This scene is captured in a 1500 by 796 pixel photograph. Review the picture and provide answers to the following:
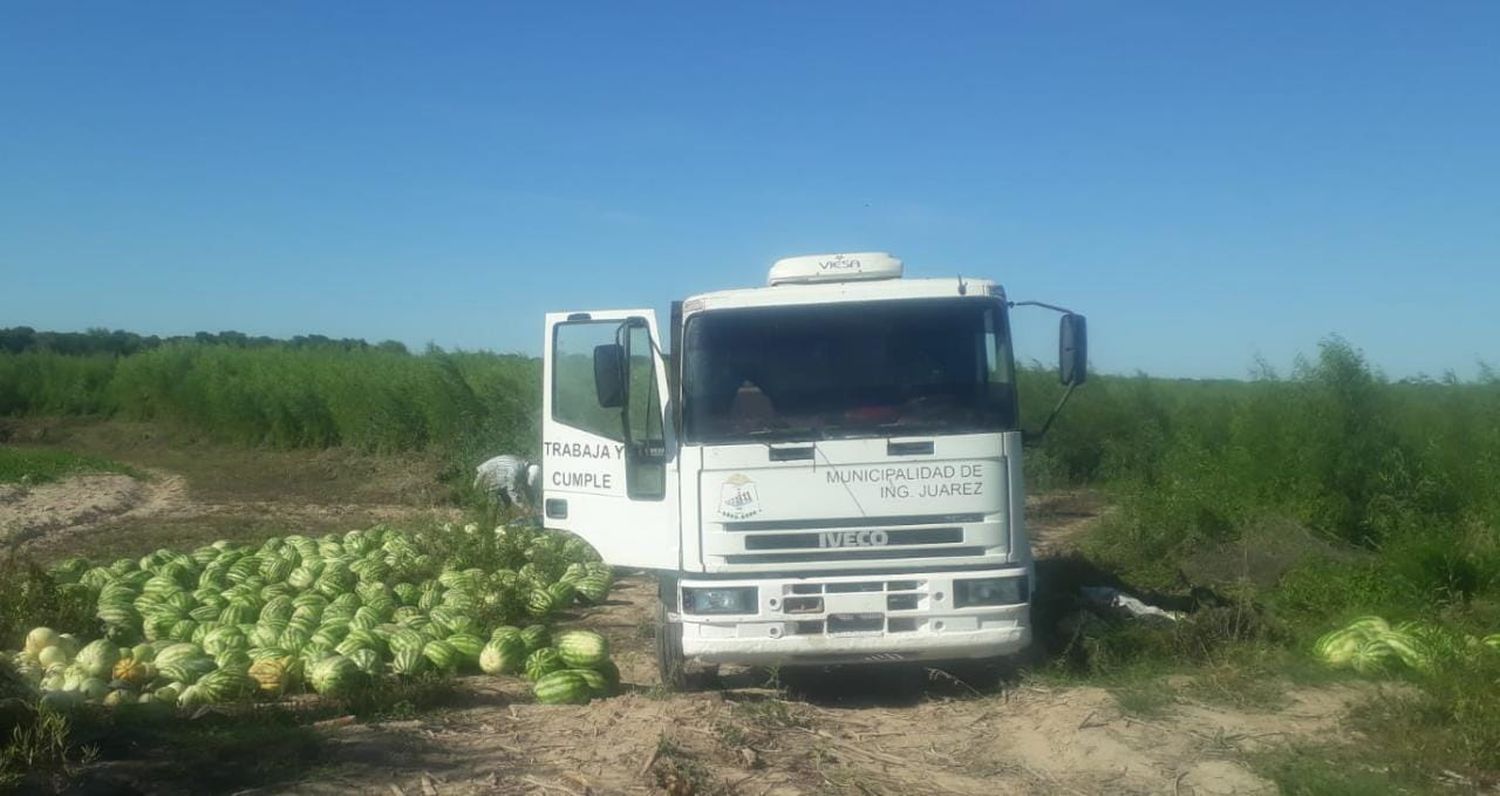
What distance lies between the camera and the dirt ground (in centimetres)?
653

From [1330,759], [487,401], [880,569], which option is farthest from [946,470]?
[487,401]

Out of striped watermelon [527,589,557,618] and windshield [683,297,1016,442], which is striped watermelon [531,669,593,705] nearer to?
windshield [683,297,1016,442]

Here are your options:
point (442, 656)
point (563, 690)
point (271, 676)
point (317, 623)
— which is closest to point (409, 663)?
point (442, 656)

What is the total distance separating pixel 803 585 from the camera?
809cm

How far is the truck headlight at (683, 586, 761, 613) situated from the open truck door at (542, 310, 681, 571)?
1.07 meters

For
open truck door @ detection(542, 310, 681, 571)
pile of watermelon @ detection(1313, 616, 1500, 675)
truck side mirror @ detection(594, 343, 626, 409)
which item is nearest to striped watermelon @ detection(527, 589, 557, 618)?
open truck door @ detection(542, 310, 681, 571)

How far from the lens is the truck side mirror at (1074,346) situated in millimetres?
8414

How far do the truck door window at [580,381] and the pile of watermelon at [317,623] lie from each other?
1689mm

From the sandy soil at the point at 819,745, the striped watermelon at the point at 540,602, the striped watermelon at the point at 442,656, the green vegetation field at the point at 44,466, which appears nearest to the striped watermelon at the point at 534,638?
the striped watermelon at the point at 442,656

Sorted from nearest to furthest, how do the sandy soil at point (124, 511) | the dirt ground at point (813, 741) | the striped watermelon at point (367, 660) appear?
1. the dirt ground at point (813, 741)
2. the striped watermelon at point (367, 660)
3. the sandy soil at point (124, 511)

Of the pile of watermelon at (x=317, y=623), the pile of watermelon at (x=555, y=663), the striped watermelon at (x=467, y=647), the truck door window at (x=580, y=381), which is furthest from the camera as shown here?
the truck door window at (x=580, y=381)

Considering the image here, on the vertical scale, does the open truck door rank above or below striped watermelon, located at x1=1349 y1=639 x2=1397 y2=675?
above

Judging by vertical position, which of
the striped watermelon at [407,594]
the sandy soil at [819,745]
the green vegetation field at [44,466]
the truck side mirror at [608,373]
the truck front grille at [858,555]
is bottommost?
the sandy soil at [819,745]

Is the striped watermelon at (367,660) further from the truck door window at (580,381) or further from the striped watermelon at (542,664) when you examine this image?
the truck door window at (580,381)
